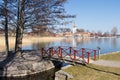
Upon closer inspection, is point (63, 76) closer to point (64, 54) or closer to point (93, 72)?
point (93, 72)

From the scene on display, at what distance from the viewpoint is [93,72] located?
14.9 metres

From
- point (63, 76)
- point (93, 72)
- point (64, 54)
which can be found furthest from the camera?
point (64, 54)

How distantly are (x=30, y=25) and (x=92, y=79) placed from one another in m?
11.2

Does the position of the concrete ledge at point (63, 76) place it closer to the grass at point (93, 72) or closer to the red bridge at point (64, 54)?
the grass at point (93, 72)

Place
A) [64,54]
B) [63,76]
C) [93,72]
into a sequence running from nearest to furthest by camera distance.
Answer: [63,76] < [93,72] < [64,54]

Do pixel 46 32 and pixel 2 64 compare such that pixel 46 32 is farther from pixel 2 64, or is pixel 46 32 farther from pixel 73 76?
pixel 73 76

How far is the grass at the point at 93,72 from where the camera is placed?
45.0 feet

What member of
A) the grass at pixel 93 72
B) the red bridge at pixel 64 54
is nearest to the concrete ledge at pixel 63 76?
the grass at pixel 93 72

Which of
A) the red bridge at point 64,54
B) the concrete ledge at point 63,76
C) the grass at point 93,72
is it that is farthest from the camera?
the red bridge at point 64,54

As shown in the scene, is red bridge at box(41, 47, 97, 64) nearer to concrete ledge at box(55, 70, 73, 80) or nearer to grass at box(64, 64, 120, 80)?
grass at box(64, 64, 120, 80)

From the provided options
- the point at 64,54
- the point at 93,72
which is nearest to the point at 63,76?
the point at 93,72

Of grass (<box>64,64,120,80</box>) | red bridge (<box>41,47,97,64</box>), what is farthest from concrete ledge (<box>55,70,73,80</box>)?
red bridge (<box>41,47,97,64</box>)

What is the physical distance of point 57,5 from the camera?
2281 cm

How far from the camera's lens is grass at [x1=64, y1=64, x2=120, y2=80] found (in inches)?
539
